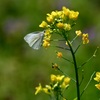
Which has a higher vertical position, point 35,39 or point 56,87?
point 35,39

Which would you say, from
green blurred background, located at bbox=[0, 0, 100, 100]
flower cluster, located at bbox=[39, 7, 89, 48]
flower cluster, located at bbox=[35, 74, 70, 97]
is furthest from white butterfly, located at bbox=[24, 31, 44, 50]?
green blurred background, located at bbox=[0, 0, 100, 100]

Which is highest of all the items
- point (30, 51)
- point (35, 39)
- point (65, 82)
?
point (35, 39)

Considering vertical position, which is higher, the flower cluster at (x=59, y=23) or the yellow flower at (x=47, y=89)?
the flower cluster at (x=59, y=23)

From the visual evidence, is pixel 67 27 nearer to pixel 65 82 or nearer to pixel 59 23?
pixel 59 23

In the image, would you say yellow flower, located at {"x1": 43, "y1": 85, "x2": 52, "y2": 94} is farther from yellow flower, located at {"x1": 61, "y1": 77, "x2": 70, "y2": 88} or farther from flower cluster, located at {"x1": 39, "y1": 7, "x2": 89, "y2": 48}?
flower cluster, located at {"x1": 39, "y1": 7, "x2": 89, "y2": 48}

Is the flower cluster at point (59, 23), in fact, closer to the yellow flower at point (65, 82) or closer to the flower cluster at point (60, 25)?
the flower cluster at point (60, 25)

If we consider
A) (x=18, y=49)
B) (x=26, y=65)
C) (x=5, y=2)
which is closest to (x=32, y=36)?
(x=26, y=65)

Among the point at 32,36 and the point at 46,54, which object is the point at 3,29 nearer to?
the point at 46,54

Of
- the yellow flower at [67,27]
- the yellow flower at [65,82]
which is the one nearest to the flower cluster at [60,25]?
the yellow flower at [67,27]

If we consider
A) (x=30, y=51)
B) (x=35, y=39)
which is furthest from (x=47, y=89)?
(x=30, y=51)
